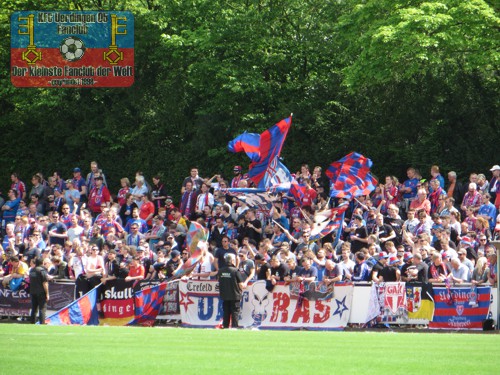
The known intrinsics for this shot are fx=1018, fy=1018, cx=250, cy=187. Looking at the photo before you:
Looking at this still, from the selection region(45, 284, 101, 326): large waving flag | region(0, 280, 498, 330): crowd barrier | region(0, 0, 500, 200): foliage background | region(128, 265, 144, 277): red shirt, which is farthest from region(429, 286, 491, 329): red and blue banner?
region(45, 284, 101, 326): large waving flag

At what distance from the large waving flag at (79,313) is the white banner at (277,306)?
2.39m

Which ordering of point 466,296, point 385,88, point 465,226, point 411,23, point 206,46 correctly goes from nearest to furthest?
point 466,296
point 465,226
point 411,23
point 385,88
point 206,46

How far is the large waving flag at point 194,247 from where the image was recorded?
26.5m

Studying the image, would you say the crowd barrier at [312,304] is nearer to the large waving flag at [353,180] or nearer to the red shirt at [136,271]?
the red shirt at [136,271]

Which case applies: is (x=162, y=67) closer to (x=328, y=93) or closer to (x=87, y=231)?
(x=328, y=93)

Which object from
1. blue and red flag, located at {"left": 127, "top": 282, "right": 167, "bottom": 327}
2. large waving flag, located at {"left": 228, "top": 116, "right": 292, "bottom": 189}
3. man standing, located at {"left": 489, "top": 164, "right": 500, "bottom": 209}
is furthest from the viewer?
large waving flag, located at {"left": 228, "top": 116, "right": 292, "bottom": 189}

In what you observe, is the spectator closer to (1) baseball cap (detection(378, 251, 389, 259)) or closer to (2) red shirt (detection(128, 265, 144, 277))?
(1) baseball cap (detection(378, 251, 389, 259))

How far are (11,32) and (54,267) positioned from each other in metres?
16.1

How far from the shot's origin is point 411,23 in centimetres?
2973

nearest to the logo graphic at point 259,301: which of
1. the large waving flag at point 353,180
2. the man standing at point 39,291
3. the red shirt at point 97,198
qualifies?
the large waving flag at point 353,180

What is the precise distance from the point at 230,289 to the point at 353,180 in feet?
19.5

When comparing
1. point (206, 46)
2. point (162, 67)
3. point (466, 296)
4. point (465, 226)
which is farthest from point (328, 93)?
point (466, 296)

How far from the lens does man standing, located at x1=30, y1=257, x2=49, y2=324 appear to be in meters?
26.4

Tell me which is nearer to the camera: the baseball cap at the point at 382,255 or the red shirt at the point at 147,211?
the baseball cap at the point at 382,255
